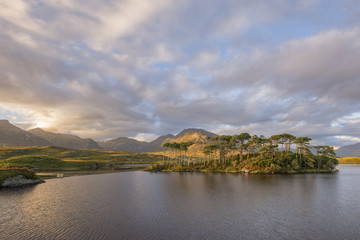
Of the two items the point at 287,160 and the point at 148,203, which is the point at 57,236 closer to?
the point at 148,203

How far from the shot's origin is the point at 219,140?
167000 mm

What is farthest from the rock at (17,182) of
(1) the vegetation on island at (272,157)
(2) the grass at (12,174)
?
(1) the vegetation on island at (272,157)

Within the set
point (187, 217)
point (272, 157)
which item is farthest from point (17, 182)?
point (272, 157)

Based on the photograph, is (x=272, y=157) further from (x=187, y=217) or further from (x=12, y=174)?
(x=12, y=174)

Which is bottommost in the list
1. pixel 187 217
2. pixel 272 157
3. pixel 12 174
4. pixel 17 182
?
pixel 17 182

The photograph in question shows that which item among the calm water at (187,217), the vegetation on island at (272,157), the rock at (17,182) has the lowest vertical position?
the rock at (17,182)

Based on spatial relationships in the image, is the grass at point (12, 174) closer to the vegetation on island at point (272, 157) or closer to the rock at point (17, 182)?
the rock at point (17, 182)

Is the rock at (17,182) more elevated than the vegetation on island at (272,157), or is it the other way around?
the vegetation on island at (272,157)

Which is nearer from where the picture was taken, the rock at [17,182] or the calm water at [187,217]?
the calm water at [187,217]

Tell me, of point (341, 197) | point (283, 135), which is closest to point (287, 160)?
point (283, 135)

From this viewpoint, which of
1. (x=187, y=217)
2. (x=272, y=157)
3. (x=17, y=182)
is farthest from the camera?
(x=272, y=157)

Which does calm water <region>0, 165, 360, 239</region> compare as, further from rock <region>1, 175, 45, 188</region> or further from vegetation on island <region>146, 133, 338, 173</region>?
vegetation on island <region>146, 133, 338, 173</region>

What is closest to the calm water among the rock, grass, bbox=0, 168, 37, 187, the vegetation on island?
the rock

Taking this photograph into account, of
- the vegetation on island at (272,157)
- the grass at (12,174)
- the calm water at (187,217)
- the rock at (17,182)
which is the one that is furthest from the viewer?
the vegetation on island at (272,157)
